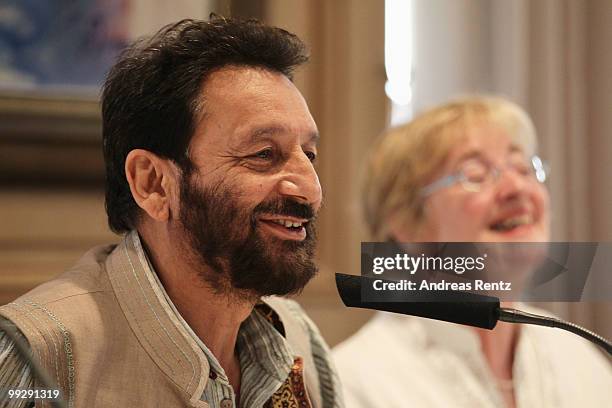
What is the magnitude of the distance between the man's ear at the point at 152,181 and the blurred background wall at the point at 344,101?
363mm

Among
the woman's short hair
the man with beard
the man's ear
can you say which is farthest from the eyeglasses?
the man's ear

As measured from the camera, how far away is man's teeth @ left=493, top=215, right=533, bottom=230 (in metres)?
1.05

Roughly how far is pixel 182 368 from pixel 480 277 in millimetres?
371

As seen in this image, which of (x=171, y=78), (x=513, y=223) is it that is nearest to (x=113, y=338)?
(x=171, y=78)

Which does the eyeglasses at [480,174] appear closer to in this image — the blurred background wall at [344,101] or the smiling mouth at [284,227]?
the blurred background wall at [344,101]

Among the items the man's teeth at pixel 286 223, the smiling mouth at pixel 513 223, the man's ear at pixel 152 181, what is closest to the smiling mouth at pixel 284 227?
the man's teeth at pixel 286 223

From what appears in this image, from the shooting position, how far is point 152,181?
0.81 metres

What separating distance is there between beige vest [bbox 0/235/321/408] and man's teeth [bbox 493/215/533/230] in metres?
0.47

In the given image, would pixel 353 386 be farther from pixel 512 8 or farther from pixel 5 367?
pixel 512 8

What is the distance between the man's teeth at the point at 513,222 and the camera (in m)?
1.05

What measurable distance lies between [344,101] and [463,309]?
0.63 meters

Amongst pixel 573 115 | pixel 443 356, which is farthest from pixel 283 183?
pixel 573 115

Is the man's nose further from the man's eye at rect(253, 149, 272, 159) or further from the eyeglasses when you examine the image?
the eyeglasses

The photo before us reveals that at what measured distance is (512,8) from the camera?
1303 mm
